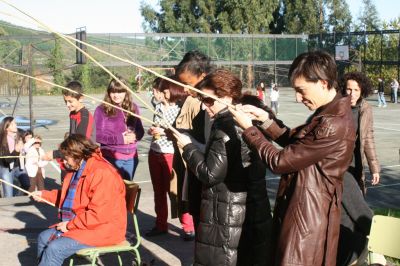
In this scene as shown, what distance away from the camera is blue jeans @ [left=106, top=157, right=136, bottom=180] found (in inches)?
262

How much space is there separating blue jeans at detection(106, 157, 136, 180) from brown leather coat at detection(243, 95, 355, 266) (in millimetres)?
3653

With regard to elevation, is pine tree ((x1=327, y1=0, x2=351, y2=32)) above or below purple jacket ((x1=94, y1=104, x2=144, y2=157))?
above

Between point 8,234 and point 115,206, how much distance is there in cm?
264

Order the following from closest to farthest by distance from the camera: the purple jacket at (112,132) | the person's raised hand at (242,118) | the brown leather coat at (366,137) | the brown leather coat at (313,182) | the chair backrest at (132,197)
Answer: the brown leather coat at (313,182), the person's raised hand at (242,118), the chair backrest at (132,197), the brown leather coat at (366,137), the purple jacket at (112,132)

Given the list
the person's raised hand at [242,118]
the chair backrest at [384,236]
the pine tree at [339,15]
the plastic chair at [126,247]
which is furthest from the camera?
the pine tree at [339,15]

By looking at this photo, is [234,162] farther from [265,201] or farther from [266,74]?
[266,74]

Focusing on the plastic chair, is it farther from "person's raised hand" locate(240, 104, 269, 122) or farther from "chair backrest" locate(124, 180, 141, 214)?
"person's raised hand" locate(240, 104, 269, 122)

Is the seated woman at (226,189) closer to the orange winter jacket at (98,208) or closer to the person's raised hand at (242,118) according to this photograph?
the person's raised hand at (242,118)

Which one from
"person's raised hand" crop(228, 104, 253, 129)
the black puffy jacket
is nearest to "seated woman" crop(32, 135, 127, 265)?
the black puffy jacket

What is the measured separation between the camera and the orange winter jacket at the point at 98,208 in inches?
186

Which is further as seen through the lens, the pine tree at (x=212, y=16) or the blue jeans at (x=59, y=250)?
the pine tree at (x=212, y=16)

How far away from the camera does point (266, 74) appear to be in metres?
48.6

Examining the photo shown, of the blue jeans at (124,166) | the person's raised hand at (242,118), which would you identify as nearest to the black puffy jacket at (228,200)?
the person's raised hand at (242,118)

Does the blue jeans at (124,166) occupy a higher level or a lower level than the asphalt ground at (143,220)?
higher
